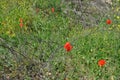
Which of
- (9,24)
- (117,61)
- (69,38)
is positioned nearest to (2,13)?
(9,24)

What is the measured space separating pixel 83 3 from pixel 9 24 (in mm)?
1562

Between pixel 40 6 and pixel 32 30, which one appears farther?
pixel 40 6

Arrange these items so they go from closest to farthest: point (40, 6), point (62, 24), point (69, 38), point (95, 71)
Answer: point (95, 71)
point (69, 38)
point (62, 24)
point (40, 6)

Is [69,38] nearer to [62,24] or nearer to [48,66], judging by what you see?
[62,24]

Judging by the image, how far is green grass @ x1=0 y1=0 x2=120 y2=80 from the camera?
11.9 ft

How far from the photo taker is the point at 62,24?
465 centimetres

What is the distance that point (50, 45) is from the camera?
401 cm

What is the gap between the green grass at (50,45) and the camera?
3.63 metres

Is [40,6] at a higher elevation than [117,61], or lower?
higher

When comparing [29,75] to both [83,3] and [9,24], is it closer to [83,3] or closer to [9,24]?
[9,24]

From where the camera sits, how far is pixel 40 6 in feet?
16.3

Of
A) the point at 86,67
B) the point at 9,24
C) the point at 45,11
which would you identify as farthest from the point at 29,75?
the point at 45,11

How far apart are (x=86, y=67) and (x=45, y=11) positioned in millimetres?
1500

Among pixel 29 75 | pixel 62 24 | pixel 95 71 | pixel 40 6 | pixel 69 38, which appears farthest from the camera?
pixel 40 6
